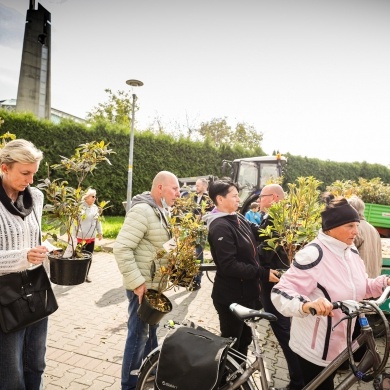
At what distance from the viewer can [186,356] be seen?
204 centimetres

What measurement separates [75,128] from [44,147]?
1788mm

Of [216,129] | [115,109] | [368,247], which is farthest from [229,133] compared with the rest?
[368,247]

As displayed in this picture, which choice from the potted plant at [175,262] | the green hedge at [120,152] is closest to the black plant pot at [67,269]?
the potted plant at [175,262]

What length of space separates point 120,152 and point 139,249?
14.7 metres

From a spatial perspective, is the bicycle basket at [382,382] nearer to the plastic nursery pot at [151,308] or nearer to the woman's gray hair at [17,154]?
the plastic nursery pot at [151,308]

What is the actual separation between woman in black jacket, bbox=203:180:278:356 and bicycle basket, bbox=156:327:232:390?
2.55 ft

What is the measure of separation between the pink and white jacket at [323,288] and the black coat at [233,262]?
0.64m

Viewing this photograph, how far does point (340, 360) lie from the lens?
6.63ft

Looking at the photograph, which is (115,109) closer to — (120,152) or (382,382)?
(120,152)

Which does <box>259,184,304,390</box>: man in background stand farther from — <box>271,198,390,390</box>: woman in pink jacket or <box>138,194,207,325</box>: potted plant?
<box>271,198,390,390</box>: woman in pink jacket

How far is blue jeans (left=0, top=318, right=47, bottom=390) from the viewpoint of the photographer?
2104 mm

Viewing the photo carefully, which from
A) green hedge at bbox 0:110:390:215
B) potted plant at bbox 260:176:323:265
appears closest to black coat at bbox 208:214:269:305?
potted plant at bbox 260:176:323:265

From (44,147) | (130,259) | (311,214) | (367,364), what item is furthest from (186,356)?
(44,147)

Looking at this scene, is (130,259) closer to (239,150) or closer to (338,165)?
(239,150)
